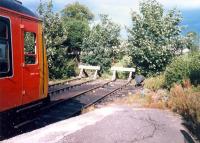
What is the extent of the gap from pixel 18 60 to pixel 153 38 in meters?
17.0

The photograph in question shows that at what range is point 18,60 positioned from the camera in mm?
9883

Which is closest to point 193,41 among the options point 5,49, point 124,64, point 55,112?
point 124,64

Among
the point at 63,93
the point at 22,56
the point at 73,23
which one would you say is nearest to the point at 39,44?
the point at 22,56

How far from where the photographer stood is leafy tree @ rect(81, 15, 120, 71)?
96.1 feet

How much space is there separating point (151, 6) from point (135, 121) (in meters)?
17.4

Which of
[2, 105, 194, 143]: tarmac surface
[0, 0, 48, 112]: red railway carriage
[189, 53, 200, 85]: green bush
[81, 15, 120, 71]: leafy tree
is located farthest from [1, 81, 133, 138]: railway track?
[81, 15, 120, 71]: leafy tree

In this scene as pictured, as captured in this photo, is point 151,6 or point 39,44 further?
point 151,6

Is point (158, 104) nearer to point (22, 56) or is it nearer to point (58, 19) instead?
point (22, 56)

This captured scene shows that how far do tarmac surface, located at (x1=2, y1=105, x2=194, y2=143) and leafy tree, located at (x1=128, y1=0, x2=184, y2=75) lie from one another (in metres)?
14.1

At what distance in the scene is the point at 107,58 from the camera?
29312 mm

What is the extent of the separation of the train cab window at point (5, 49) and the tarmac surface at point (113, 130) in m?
1.63

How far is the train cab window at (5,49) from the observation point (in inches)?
364

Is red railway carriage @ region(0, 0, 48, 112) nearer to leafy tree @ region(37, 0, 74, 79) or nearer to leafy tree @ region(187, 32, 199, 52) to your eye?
leafy tree @ region(37, 0, 74, 79)

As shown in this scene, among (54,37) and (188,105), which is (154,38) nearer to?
(54,37)
